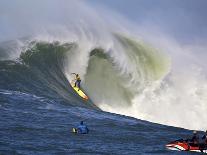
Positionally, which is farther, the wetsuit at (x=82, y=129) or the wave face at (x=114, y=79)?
the wave face at (x=114, y=79)

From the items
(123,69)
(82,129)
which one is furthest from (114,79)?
(82,129)

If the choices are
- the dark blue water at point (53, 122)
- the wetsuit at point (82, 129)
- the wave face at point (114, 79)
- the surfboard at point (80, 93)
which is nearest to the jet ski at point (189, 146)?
the dark blue water at point (53, 122)

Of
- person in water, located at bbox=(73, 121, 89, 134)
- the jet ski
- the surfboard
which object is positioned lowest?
the jet ski

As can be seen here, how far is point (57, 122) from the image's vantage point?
26.1 meters

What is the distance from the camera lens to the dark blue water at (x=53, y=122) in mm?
22594

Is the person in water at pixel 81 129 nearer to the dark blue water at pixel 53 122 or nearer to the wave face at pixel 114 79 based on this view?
the dark blue water at pixel 53 122

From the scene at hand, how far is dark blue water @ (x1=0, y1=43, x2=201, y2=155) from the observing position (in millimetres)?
22594

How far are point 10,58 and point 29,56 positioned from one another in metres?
1.47

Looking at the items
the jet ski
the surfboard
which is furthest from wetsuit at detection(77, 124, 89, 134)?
the surfboard

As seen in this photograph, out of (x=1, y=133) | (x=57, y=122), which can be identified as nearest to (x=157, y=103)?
(x=57, y=122)

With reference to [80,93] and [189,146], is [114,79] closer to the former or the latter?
[80,93]

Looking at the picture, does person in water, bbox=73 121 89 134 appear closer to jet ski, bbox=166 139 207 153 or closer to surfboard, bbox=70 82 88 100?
jet ski, bbox=166 139 207 153

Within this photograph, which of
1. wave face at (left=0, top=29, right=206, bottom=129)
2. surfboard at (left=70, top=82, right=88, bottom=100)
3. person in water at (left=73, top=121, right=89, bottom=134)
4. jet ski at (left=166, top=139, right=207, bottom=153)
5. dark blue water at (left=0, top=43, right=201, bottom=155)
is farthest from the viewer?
surfboard at (left=70, top=82, right=88, bottom=100)

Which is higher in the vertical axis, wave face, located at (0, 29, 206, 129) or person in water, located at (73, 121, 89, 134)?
wave face, located at (0, 29, 206, 129)
